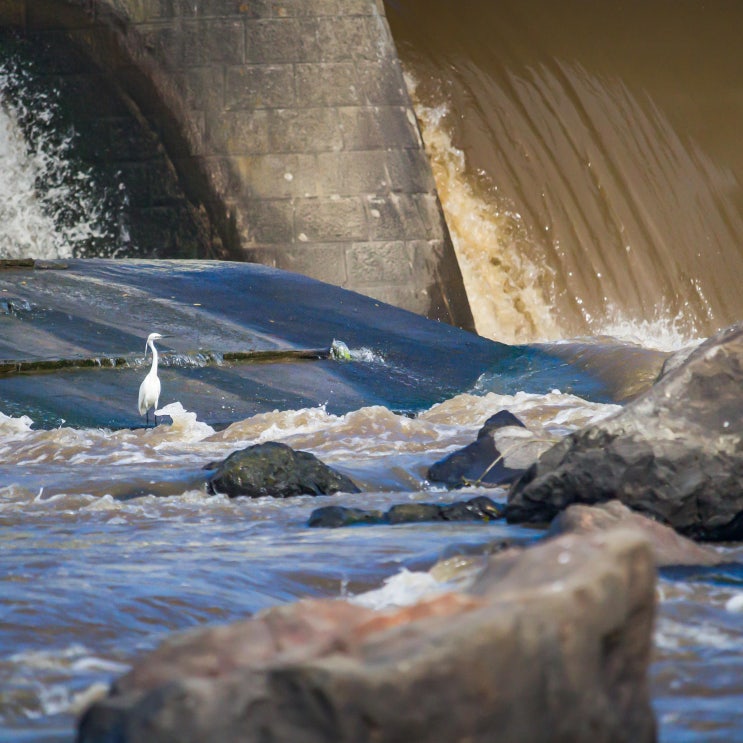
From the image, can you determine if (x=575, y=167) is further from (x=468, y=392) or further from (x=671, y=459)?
(x=671, y=459)

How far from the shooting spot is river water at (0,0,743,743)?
3.68 meters

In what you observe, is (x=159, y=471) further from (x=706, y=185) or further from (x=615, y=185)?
(x=706, y=185)

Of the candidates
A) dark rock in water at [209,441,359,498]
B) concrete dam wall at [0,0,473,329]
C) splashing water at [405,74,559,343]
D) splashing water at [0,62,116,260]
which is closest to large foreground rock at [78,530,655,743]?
dark rock in water at [209,441,359,498]

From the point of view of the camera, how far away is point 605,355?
1138 cm

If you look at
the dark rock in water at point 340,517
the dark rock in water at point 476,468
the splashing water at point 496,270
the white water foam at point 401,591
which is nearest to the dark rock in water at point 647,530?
the white water foam at point 401,591

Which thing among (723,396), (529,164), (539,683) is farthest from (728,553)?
(529,164)

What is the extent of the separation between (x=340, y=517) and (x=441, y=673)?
139 inches

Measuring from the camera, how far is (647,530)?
4508mm

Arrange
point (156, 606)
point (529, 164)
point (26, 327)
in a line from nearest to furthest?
point (156, 606) < point (26, 327) < point (529, 164)

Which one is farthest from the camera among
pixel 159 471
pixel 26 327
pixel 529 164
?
pixel 529 164

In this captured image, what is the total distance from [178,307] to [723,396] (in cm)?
655

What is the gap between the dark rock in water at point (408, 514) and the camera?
5.55 metres

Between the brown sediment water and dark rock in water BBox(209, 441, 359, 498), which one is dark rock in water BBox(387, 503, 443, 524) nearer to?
dark rock in water BBox(209, 441, 359, 498)

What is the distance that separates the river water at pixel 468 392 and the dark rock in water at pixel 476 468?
12 centimetres
